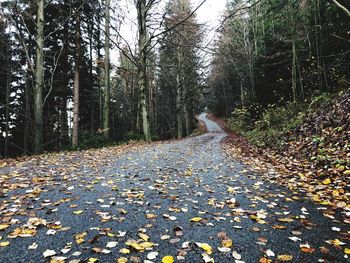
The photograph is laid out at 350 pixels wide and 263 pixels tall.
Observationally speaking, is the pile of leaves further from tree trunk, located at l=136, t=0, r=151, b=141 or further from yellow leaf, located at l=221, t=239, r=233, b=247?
tree trunk, located at l=136, t=0, r=151, b=141

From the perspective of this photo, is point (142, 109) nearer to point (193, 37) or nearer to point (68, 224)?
point (193, 37)

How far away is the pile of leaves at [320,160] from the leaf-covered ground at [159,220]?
319mm

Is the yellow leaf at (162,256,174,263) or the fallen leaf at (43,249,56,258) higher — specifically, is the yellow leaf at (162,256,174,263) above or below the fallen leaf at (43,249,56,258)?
below

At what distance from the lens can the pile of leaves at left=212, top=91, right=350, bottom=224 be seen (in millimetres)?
5191

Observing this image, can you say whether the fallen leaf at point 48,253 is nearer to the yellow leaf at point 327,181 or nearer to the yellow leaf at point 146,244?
the yellow leaf at point 146,244

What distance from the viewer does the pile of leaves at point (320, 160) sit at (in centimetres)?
519

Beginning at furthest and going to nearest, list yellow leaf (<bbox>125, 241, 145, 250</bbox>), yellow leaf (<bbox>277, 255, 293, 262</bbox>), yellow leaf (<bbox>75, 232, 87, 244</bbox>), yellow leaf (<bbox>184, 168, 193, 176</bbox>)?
yellow leaf (<bbox>184, 168, 193, 176</bbox>), yellow leaf (<bbox>75, 232, 87, 244</bbox>), yellow leaf (<bbox>125, 241, 145, 250</bbox>), yellow leaf (<bbox>277, 255, 293, 262</bbox>)

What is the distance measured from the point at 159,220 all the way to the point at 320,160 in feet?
17.2

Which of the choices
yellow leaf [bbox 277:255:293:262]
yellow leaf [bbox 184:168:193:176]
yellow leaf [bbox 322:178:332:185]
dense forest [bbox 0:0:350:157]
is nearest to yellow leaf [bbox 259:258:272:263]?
yellow leaf [bbox 277:255:293:262]

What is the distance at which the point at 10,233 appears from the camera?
130 inches

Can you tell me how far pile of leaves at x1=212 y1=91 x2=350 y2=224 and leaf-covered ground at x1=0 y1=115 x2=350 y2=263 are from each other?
32 centimetres

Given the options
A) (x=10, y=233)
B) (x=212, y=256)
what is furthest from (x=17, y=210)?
(x=212, y=256)

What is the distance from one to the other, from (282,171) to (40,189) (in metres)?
5.82

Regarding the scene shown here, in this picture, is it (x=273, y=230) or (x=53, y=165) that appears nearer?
(x=273, y=230)
